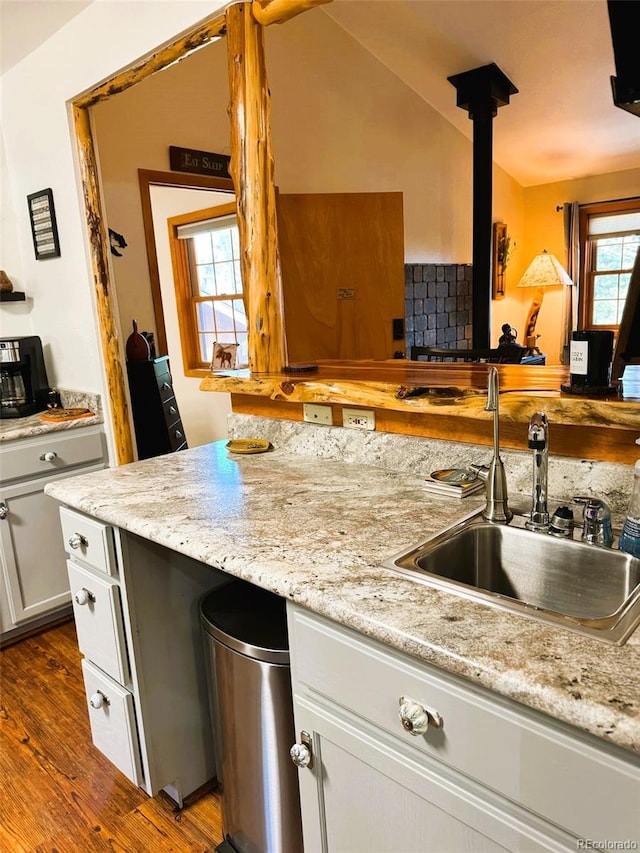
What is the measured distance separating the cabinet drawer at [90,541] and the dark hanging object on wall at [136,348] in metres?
1.36

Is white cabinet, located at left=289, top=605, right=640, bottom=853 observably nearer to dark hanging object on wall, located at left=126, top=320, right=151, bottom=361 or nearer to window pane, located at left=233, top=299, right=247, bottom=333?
dark hanging object on wall, located at left=126, top=320, right=151, bottom=361

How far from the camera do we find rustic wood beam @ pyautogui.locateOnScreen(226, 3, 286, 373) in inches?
70.9

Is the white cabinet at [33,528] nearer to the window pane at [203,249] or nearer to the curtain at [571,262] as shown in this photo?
the curtain at [571,262]

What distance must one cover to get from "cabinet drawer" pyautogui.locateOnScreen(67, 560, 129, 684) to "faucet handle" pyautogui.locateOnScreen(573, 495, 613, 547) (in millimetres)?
1145

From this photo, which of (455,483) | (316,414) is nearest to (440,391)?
(455,483)

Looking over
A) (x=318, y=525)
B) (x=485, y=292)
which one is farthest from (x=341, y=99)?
(x=318, y=525)

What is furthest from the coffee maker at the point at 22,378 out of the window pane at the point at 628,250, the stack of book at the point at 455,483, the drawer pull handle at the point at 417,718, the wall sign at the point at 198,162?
the window pane at the point at 628,250

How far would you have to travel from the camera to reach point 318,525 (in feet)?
4.16

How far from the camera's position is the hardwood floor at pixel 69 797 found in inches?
61.4

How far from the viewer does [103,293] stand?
8.41 feet

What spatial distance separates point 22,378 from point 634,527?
2.68 metres

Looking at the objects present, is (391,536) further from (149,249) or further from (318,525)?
(149,249)

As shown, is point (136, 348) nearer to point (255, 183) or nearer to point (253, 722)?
point (255, 183)

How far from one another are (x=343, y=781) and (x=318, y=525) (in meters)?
0.49
